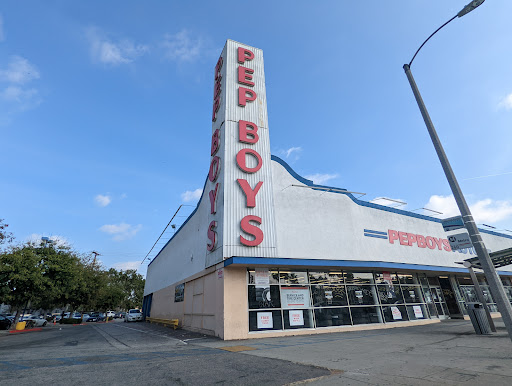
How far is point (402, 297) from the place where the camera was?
1762 cm

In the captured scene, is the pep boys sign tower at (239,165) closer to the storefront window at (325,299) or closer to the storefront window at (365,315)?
the storefront window at (325,299)

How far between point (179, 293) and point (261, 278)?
10.7 m

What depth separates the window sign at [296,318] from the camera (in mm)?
13688

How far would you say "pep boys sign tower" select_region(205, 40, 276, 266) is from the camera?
13.2 metres

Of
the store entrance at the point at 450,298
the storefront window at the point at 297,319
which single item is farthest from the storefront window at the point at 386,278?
the store entrance at the point at 450,298

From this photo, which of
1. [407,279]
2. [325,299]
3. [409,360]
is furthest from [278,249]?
[407,279]

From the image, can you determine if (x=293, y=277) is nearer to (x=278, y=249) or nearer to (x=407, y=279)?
(x=278, y=249)

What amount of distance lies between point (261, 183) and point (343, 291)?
7.53m

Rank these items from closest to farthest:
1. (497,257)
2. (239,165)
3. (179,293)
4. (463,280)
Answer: (497,257), (239,165), (179,293), (463,280)

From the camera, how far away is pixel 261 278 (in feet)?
44.9

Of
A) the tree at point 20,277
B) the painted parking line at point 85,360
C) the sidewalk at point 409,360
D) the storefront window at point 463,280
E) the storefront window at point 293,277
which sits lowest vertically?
the sidewalk at point 409,360

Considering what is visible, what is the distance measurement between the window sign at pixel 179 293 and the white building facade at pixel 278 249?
31 centimetres

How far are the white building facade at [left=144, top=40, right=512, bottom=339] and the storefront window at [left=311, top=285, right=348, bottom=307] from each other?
5cm

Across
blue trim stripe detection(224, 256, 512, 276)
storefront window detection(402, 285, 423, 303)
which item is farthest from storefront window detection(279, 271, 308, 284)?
storefront window detection(402, 285, 423, 303)
